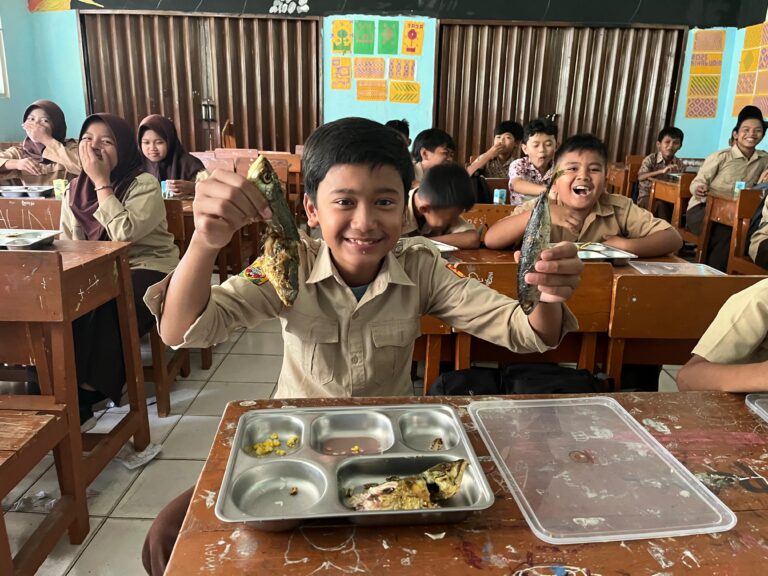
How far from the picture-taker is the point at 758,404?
3.74ft

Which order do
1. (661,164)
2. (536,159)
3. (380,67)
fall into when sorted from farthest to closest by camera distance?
(380,67)
(661,164)
(536,159)

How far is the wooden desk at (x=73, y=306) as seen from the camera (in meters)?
1.59

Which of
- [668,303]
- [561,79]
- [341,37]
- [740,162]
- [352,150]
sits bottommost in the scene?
[668,303]

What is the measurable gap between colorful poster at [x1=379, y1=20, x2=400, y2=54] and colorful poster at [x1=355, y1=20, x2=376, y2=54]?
105 mm

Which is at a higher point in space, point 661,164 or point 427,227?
point 661,164

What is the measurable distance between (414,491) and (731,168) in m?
5.84

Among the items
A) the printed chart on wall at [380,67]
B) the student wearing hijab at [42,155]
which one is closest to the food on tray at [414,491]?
the student wearing hijab at [42,155]

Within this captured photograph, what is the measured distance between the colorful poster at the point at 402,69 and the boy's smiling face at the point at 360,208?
6.71 meters

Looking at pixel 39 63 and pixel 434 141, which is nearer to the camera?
pixel 434 141

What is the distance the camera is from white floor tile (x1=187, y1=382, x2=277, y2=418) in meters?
2.73

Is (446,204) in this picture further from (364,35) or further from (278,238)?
(364,35)

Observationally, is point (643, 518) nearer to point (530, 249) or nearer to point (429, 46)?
point (530, 249)

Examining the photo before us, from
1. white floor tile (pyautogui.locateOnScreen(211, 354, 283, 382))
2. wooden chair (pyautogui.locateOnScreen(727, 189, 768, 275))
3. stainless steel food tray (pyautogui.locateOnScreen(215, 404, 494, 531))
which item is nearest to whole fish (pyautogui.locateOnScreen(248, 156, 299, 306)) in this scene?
stainless steel food tray (pyautogui.locateOnScreen(215, 404, 494, 531))

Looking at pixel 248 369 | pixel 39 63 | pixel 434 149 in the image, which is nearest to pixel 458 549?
pixel 248 369
